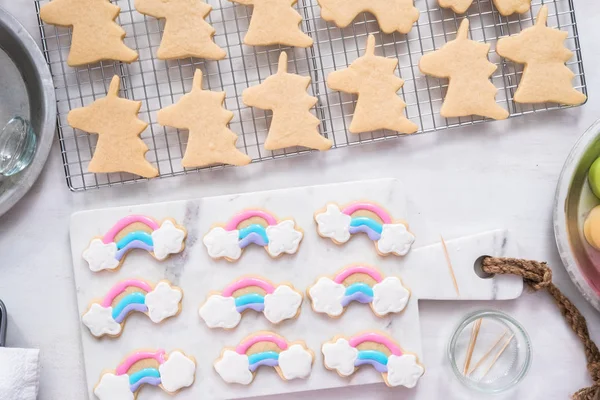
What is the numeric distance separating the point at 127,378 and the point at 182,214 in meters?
0.36

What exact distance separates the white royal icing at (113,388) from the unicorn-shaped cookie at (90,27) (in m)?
0.66

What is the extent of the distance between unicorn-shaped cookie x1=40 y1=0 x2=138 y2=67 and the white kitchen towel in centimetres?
60

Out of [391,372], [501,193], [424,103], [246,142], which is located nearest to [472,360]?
[391,372]

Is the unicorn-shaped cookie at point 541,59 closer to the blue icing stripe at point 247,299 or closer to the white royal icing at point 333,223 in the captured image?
the white royal icing at point 333,223

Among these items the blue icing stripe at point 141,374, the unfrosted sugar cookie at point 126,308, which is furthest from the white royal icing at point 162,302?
the blue icing stripe at point 141,374

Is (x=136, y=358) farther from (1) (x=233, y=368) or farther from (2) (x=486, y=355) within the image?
(2) (x=486, y=355)

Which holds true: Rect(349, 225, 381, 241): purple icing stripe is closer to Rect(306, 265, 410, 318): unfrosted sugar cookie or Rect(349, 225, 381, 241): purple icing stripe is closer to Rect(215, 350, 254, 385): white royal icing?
Rect(306, 265, 410, 318): unfrosted sugar cookie

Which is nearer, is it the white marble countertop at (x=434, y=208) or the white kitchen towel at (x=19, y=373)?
the white kitchen towel at (x=19, y=373)

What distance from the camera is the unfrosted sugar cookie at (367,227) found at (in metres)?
1.37

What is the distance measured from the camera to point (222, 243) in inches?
53.8

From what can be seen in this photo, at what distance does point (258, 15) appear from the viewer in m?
1.34

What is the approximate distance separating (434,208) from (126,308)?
69 cm

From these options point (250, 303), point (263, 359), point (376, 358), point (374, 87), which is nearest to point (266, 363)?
point (263, 359)

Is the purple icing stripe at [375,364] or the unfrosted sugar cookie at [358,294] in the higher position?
the unfrosted sugar cookie at [358,294]
